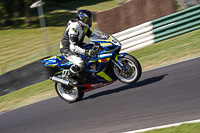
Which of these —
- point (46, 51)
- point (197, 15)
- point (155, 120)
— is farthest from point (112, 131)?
point (46, 51)

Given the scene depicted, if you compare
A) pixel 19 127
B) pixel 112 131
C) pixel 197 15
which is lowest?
pixel 19 127

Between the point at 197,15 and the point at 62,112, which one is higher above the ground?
the point at 197,15

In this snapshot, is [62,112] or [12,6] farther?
[12,6]

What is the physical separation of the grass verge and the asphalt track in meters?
0.85

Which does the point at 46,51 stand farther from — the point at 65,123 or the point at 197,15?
the point at 65,123

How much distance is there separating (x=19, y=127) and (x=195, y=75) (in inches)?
165

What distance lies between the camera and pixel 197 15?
1120 centimetres

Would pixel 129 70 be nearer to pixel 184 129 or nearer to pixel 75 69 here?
pixel 75 69

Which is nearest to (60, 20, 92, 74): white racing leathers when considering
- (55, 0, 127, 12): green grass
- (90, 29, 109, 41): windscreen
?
(90, 29, 109, 41): windscreen

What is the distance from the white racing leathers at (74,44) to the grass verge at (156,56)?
2.54 m

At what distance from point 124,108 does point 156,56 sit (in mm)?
4399

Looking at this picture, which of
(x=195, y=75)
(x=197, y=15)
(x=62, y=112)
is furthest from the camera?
(x=197, y=15)

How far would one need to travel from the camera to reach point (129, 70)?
6.79 meters

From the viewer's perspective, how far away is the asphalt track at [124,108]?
517 cm
